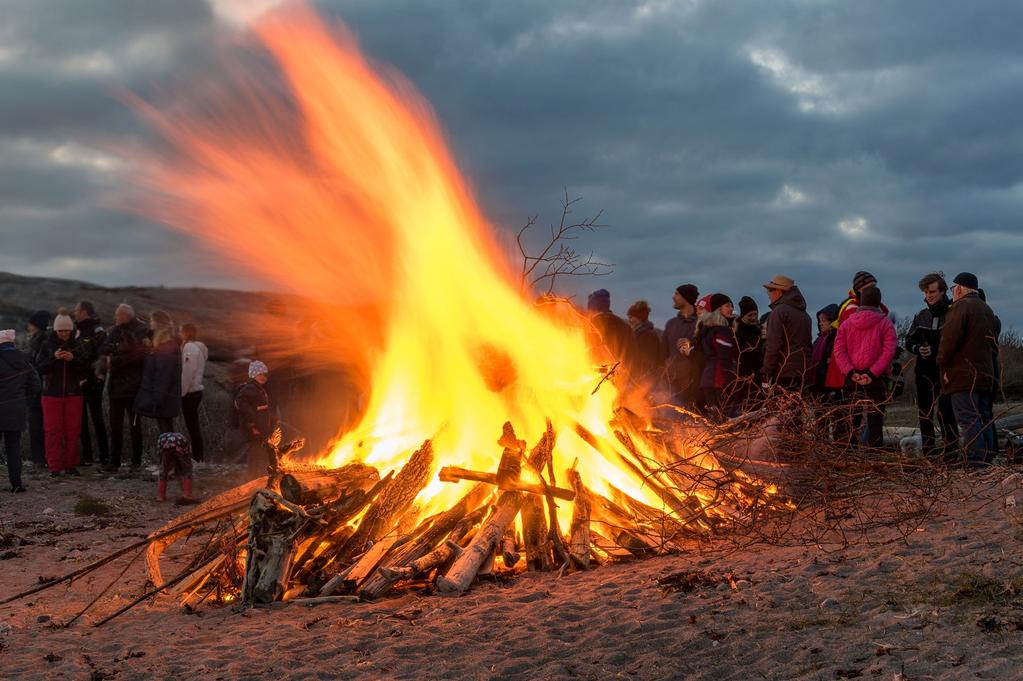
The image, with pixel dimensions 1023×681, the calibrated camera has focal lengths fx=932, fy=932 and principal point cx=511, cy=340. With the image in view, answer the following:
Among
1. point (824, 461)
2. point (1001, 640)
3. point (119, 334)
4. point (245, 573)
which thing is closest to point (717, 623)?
point (1001, 640)

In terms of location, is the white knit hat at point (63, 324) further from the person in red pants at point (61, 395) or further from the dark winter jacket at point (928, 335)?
the dark winter jacket at point (928, 335)

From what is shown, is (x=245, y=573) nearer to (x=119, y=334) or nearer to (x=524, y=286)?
(x=524, y=286)

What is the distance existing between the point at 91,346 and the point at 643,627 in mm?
10248

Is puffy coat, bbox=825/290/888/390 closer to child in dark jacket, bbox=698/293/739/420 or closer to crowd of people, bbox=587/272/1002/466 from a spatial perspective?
crowd of people, bbox=587/272/1002/466

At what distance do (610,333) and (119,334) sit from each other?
6.81 meters

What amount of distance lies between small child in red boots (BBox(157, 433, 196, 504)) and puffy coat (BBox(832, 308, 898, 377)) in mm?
7493

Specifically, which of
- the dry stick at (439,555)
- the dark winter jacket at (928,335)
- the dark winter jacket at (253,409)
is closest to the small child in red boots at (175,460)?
the dark winter jacket at (253,409)

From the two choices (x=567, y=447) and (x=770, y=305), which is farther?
(x=770, y=305)

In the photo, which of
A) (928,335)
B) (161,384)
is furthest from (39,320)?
(928,335)

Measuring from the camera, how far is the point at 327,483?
697 cm

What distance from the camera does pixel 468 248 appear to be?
834cm

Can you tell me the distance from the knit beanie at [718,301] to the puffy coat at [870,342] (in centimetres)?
147

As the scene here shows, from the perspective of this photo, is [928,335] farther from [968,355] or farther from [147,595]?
[147,595]

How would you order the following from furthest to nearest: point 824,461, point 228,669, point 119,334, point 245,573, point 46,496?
1. point 119,334
2. point 46,496
3. point 824,461
4. point 245,573
5. point 228,669
